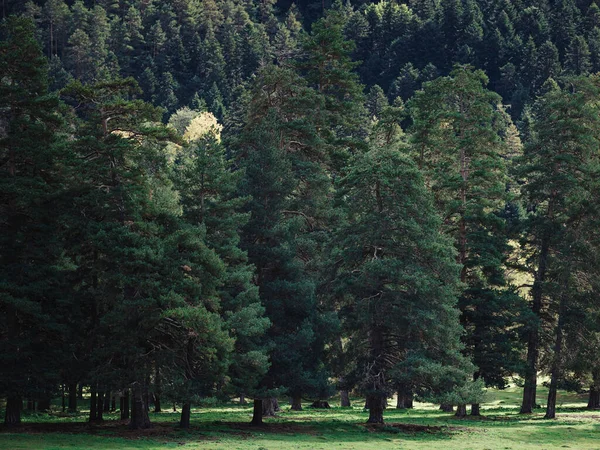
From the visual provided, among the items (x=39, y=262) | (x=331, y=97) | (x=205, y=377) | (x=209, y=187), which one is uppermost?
(x=331, y=97)

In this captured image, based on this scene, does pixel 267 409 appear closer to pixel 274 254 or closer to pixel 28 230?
pixel 274 254

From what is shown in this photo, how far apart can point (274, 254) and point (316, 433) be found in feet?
32.4

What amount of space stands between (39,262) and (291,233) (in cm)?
1392

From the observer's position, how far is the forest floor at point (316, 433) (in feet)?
114

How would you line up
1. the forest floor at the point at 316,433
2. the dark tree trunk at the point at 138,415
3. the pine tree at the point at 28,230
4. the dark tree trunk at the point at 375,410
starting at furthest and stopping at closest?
1. the dark tree trunk at the point at 375,410
2. the dark tree trunk at the point at 138,415
3. the pine tree at the point at 28,230
4. the forest floor at the point at 316,433

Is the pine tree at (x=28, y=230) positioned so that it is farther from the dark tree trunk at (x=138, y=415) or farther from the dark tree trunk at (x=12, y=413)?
the dark tree trunk at (x=138, y=415)

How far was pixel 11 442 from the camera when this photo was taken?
Result: 32.3 meters

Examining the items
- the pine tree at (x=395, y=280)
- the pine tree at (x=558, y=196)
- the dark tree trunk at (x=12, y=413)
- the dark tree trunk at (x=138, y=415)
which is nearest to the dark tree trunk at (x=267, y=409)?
the pine tree at (x=395, y=280)

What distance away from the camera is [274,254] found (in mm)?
44531

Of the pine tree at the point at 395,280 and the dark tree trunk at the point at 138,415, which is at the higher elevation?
the pine tree at the point at 395,280

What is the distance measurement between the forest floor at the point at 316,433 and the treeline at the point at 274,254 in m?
1.74

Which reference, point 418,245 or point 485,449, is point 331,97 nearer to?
point 418,245

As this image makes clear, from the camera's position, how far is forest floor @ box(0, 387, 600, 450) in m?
34.7

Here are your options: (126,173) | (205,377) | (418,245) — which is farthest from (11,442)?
(418,245)
